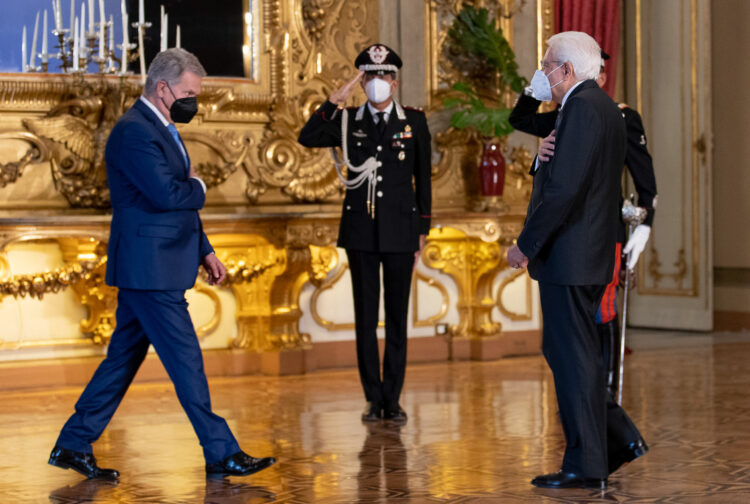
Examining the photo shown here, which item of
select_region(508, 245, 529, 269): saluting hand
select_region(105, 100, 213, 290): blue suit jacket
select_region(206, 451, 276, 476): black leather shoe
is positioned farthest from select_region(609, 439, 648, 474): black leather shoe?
select_region(105, 100, 213, 290): blue suit jacket

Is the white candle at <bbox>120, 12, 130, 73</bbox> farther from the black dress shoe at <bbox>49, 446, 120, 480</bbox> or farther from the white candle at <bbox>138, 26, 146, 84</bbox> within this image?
the black dress shoe at <bbox>49, 446, 120, 480</bbox>

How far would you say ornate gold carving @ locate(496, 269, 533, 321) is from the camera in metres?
6.91

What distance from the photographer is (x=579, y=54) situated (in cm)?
341

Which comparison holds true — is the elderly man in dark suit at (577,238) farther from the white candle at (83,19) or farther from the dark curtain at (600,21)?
the dark curtain at (600,21)

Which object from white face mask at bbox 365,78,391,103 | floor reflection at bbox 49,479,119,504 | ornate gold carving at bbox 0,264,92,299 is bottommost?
floor reflection at bbox 49,479,119,504

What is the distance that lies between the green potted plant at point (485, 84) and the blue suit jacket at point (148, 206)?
309 cm

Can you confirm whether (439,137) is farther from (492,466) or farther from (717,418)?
(492,466)

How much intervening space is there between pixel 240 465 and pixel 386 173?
68.4 inches

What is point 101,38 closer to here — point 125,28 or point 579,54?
point 125,28

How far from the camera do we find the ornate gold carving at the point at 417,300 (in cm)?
671

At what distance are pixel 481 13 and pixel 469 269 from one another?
1552 millimetres

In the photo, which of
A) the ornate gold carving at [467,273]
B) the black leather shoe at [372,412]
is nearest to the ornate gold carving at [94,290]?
the black leather shoe at [372,412]

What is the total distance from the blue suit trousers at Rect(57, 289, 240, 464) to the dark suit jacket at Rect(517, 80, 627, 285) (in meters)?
1.13

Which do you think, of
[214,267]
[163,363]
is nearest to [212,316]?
[214,267]
